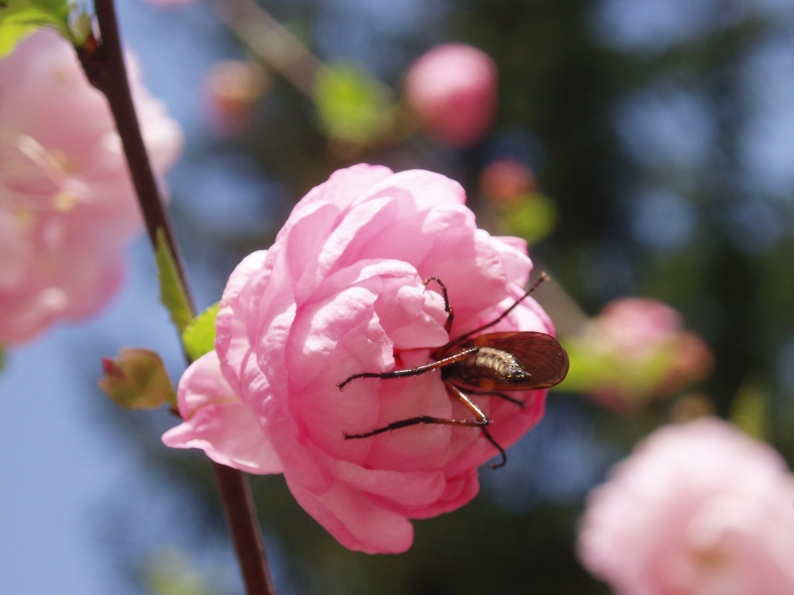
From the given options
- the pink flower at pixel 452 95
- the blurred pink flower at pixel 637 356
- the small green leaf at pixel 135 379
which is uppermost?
the small green leaf at pixel 135 379

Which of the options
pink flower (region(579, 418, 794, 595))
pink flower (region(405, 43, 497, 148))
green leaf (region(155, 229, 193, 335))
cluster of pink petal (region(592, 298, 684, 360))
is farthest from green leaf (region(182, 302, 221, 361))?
pink flower (region(405, 43, 497, 148))

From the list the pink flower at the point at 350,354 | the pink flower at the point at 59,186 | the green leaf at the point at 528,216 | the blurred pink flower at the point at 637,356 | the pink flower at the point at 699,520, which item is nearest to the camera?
the pink flower at the point at 350,354

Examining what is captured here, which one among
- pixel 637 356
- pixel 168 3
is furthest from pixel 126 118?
pixel 168 3

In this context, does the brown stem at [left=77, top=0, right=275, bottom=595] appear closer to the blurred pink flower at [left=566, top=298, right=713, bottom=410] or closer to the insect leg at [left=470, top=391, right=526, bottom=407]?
the insect leg at [left=470, top=391, right=526, bottom=407]

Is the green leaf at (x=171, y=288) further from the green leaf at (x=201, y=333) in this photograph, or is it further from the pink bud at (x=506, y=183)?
the pink bud at (x=506, y=183)

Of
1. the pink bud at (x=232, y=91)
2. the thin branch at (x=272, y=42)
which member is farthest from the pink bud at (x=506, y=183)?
the pink bud at (x=232, y=91)

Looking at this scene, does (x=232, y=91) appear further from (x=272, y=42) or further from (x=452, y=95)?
(x=452, y=95)
